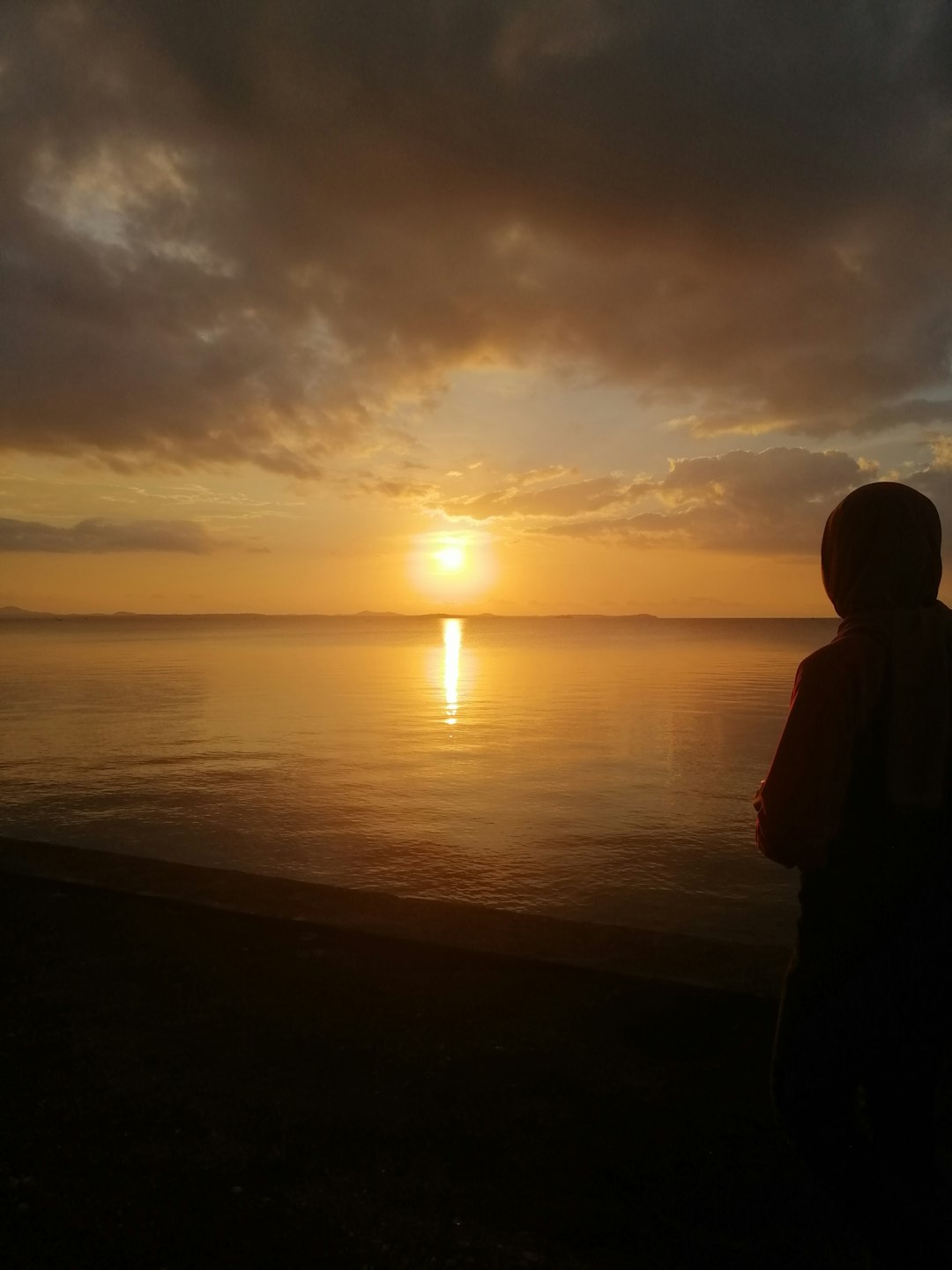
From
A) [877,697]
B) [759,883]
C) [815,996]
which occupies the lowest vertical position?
[759,883]

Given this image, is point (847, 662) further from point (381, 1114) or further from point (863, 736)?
point (381, 1114)

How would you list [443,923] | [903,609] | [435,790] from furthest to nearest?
[435,790] → [443,923] → [903,609]

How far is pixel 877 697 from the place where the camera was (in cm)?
243

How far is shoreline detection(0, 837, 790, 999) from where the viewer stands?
209 inches

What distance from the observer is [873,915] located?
2.39 meters

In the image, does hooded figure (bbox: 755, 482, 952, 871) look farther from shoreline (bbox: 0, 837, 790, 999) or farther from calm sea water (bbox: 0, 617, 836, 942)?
calm sea water (bbox: 0, 617, 836, 942)

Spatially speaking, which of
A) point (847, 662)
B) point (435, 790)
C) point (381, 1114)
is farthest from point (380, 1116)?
point (435, 790)

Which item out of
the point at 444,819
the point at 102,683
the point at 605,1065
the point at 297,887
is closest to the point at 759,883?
the point at 444,819

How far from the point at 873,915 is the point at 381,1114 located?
239 centimetres

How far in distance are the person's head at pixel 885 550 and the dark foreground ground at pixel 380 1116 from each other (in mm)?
2228

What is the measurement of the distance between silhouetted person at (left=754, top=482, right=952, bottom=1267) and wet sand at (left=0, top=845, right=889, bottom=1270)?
0.76 meters

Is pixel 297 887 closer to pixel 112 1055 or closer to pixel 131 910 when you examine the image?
pixel 131 910

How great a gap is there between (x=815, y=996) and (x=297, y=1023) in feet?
10.0

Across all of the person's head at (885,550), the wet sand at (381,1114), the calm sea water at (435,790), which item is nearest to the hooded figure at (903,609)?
the person's head at (885,550)
